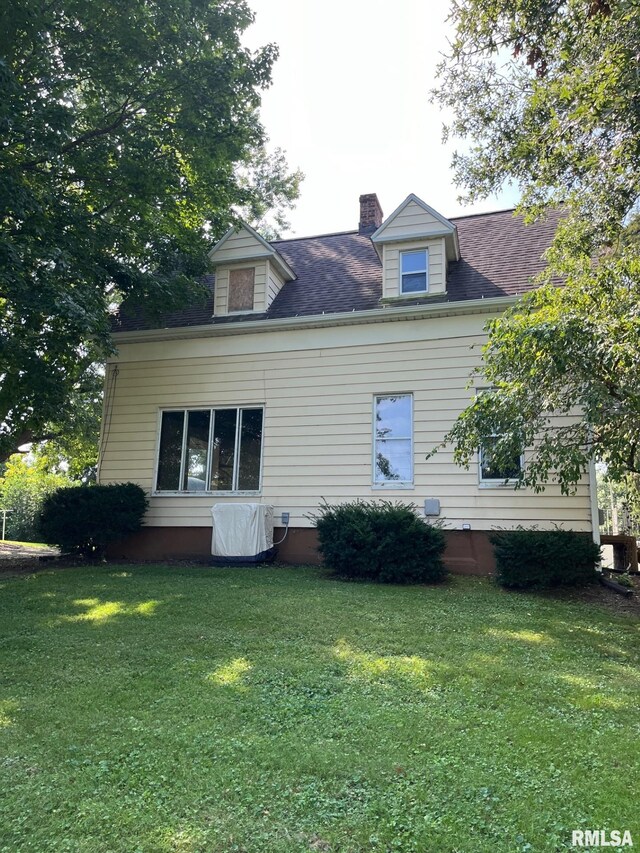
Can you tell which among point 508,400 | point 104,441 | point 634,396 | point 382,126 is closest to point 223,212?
point 382,126

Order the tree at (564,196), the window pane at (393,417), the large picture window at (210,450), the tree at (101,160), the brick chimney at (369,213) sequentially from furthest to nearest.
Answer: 1. the brick chimney at (369,213)
2. the large picture window at (210,450)
3. the window pane at (393,417)
4. the tree at (101,160)
5. the tree at (564,196)

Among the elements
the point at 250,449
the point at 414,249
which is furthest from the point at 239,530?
the point at 414,249

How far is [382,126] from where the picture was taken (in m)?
9.52

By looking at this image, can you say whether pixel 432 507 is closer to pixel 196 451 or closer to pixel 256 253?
pixel 196 451

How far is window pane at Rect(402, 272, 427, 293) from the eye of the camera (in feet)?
37.7

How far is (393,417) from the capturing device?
11.1 meters

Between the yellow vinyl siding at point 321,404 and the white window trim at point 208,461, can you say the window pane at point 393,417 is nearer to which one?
the yellow vinyl siding at point 321,404

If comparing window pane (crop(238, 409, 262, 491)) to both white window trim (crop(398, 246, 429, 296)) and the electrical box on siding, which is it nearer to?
the electrical box on siding

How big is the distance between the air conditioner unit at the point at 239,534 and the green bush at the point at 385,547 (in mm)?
1753

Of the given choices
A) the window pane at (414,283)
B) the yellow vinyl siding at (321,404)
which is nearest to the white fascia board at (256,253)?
the yellow vinyl siding at (321,404)

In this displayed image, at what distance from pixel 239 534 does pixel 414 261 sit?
663cm

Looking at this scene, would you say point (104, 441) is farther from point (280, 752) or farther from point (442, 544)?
point (280, 752)

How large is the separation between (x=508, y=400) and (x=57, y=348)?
836cm

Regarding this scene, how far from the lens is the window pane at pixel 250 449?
38.8 ft
